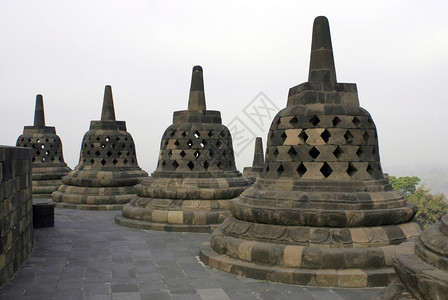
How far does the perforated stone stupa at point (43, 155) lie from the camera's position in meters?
18.9

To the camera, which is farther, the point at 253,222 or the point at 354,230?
the point at 253,222

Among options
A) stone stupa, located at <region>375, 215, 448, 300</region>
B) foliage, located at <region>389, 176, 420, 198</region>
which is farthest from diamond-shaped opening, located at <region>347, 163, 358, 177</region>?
foliage, located at <region>389, 176, 420, 198</region>

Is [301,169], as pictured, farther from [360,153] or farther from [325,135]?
[360,153]

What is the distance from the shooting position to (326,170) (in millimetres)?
7789

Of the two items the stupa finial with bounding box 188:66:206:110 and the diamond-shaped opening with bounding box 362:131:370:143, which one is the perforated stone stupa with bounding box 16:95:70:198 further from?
the diamond-shaped opening with bounding box 362:131:370:143

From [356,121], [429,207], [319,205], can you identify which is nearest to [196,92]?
[356,121]

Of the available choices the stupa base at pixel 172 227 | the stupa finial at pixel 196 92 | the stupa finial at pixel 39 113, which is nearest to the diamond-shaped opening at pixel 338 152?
the stupa base at pixel 172 227

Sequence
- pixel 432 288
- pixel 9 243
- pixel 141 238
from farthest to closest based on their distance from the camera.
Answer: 1. pixel 141 238
2. pixel 9 243
3. pixel 432 288

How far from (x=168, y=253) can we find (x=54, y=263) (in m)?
2.05

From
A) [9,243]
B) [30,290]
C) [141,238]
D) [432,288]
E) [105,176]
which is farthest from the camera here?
[105,176]

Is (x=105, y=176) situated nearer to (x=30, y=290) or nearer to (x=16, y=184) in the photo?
(x=16, y=184)

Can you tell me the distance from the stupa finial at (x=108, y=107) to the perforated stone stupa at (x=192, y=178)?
16.6ft

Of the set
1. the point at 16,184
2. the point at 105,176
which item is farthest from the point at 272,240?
the point at 105,176

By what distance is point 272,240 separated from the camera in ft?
23.4
